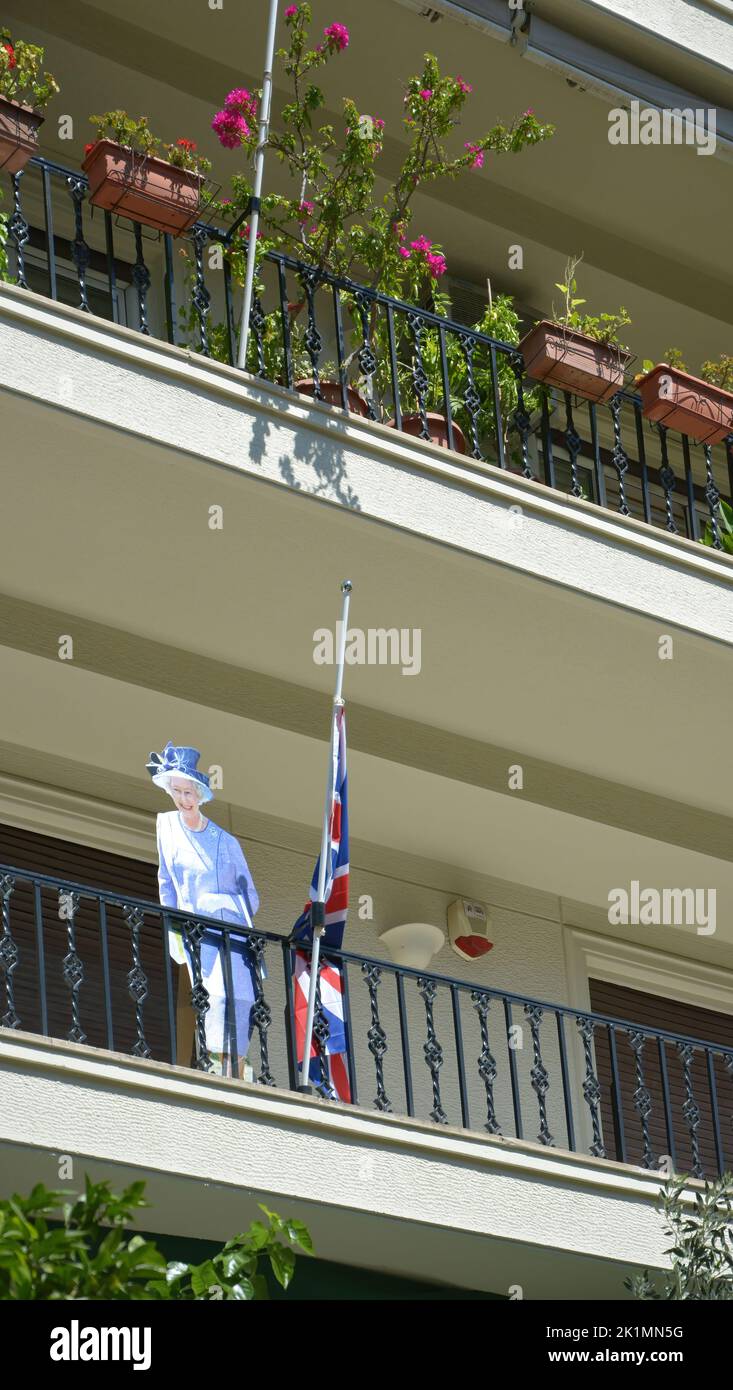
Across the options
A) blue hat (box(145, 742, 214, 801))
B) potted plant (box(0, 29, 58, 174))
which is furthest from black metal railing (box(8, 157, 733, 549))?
blue hat (box(145, 742, 214, 801))

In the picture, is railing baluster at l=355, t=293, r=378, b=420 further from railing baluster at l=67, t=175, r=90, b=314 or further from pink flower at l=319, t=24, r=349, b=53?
railing baluster at l=67, t=175, r=90, b=314

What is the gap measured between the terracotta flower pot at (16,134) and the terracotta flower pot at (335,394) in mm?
1622

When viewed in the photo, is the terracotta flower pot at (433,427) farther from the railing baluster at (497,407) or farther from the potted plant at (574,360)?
the potted plant at (574,360)

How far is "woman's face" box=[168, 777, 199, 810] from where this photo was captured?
861cm

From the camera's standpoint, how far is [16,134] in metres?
8.51

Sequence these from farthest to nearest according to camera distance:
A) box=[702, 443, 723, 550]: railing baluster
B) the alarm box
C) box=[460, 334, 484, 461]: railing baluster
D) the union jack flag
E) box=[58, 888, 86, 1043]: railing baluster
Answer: the alarm box, box=[702, 443, 723, 550]: railing baluster, box=[460, 334, 484, 461]: railing baluster, the union jack flag, box=[58, 888, 86, 1043]: railing baluster

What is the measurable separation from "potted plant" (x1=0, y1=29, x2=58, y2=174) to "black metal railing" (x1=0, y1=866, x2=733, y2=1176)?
10.3ft

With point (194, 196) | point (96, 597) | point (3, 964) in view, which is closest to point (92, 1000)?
point (3, 964)

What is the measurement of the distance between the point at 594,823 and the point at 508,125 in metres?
4.30

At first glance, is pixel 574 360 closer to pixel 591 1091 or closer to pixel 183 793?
pixel 183 793

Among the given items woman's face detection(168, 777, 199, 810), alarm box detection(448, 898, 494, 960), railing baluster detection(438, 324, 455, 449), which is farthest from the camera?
alarm box detection(448, 898, 494, 960)

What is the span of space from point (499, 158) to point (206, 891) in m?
5.65

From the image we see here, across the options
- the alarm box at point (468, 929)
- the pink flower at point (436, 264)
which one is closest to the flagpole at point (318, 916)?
the alarm box at point (468, 929)

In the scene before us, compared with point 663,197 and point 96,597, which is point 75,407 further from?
point 663,197
